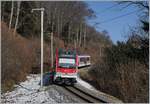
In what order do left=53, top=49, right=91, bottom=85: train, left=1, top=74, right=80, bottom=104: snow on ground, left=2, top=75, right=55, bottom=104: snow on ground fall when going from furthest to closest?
1. left=53, top=49, right=91, bottom=85: train
2. left=2, top=75, right=55, bottom=104: snow on ground
3. left=1, top=74, right=80, bottom=104: snow on ground

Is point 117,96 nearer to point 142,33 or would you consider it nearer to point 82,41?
point 142,33

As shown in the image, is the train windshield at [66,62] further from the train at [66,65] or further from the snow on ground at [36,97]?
the snow on ground at [36,97]

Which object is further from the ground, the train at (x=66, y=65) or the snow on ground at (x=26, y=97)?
the train at (x=66, y=65)

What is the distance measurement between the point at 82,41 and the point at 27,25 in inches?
1372

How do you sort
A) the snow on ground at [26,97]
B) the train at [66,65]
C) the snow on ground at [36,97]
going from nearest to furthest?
the snow on ground at [36,97] → the snow on ground at [26,97] → the train at [66,65]

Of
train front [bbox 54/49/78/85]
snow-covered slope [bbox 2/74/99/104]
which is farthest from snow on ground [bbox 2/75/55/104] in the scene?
train front [bbox 54/49/78/85]

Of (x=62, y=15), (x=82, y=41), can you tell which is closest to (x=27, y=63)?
(x=62, y=15)

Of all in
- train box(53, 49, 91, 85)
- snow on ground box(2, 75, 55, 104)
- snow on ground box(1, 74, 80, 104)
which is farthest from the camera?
train box(53, 49, 91, 85)

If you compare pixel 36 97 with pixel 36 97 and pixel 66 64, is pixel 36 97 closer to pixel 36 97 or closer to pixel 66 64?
pixel 36 97

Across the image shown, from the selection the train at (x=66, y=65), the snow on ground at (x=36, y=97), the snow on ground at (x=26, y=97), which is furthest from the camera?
the train at (x=66, y=65)

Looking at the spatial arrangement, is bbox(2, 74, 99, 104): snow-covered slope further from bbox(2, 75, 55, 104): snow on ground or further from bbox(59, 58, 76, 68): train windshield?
bbox(59, 58, 76, 68): train windshield

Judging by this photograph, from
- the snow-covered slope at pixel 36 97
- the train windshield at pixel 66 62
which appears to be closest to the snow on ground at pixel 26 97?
the snow-covered slope at pixel 36 97

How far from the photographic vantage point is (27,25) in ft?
236

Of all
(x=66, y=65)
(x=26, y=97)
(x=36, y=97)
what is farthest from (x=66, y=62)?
(x=36, y=97)
